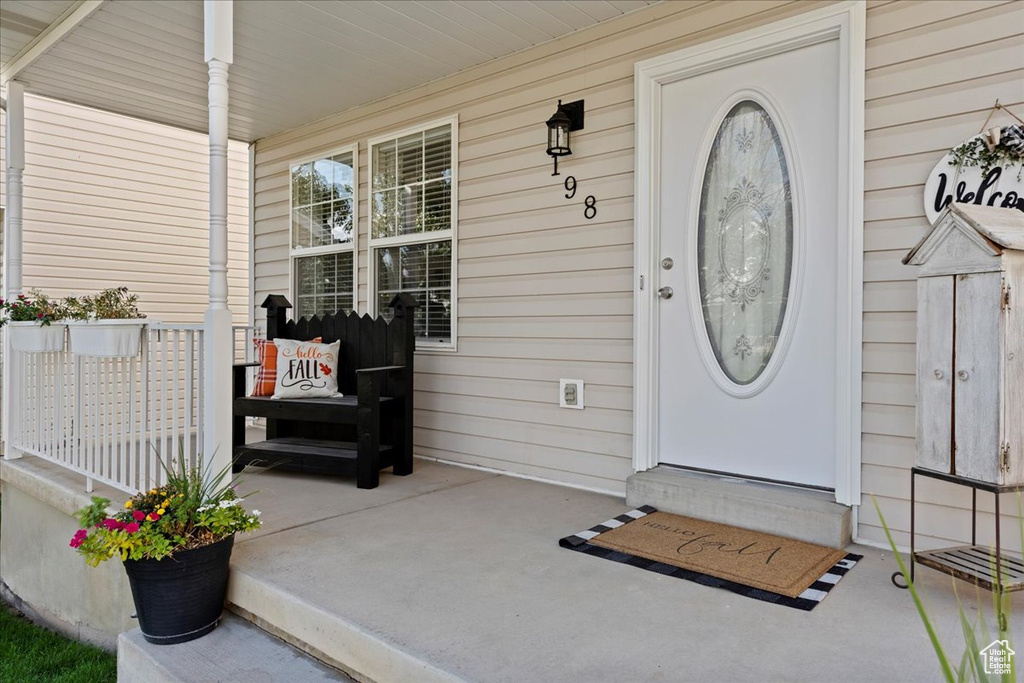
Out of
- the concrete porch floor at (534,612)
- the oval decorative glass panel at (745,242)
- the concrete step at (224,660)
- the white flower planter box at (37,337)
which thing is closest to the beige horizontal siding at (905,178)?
the concrete porch floor at (534,612)

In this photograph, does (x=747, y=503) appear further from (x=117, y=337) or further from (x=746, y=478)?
(x=117, y=337)

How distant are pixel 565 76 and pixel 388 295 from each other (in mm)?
1838

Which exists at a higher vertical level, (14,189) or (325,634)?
(14,189)

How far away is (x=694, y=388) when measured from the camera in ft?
10.2

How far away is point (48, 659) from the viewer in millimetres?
3029

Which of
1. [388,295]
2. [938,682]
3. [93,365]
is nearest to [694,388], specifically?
[938,682]

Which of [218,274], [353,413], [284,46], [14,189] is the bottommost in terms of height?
[353,413]

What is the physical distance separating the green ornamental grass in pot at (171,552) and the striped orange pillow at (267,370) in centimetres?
170

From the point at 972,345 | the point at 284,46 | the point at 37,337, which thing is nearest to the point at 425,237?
the point at 284,46

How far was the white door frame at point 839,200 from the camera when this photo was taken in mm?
2596

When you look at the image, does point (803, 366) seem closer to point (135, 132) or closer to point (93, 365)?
point (93, 365)

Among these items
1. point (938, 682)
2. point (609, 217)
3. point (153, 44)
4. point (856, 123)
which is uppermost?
point (153, 44)

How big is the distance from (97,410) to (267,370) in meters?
0.96

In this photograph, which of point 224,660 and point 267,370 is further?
point 267,370
